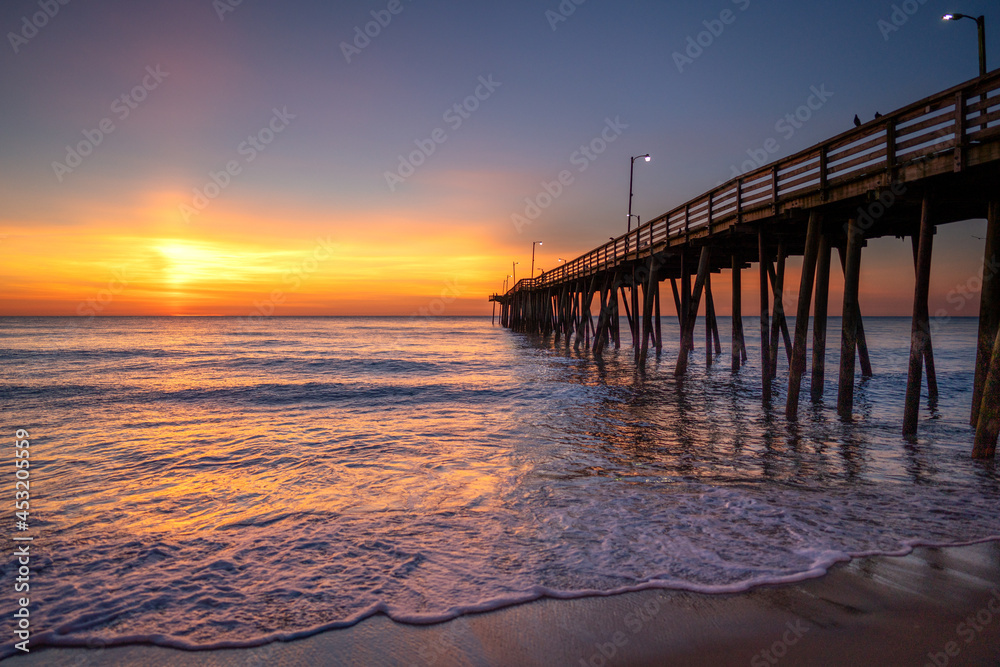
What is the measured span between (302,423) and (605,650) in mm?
8952

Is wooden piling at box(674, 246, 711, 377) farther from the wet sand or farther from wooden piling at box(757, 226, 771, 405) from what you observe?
the wet sand

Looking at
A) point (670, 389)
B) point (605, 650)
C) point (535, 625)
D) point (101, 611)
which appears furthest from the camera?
point (670, 389)

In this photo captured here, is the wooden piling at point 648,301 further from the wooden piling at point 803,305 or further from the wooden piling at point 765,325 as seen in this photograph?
the wooden piling at point 803,305

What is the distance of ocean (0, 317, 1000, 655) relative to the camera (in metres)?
3.42

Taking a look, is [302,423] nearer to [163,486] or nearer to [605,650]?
[163,486]

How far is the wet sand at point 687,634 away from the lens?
2.66 meters

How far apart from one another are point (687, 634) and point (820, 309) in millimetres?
8445

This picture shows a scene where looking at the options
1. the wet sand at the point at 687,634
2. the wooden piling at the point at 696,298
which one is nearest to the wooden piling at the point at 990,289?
the wet sand at the point at 687,634

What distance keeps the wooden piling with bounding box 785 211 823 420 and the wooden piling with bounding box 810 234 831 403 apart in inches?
8.4

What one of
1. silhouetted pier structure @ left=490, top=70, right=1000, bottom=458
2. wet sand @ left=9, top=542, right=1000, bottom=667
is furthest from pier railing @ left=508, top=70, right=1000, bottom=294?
wet sand @ left=9, top=542, right=1000, bottom=667

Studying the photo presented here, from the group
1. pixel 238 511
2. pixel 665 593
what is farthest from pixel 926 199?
pixel 238 511

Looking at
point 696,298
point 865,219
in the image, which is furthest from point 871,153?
point 696,298

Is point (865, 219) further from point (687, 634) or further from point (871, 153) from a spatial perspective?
point (687, 634)

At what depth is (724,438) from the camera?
8.16 meters
